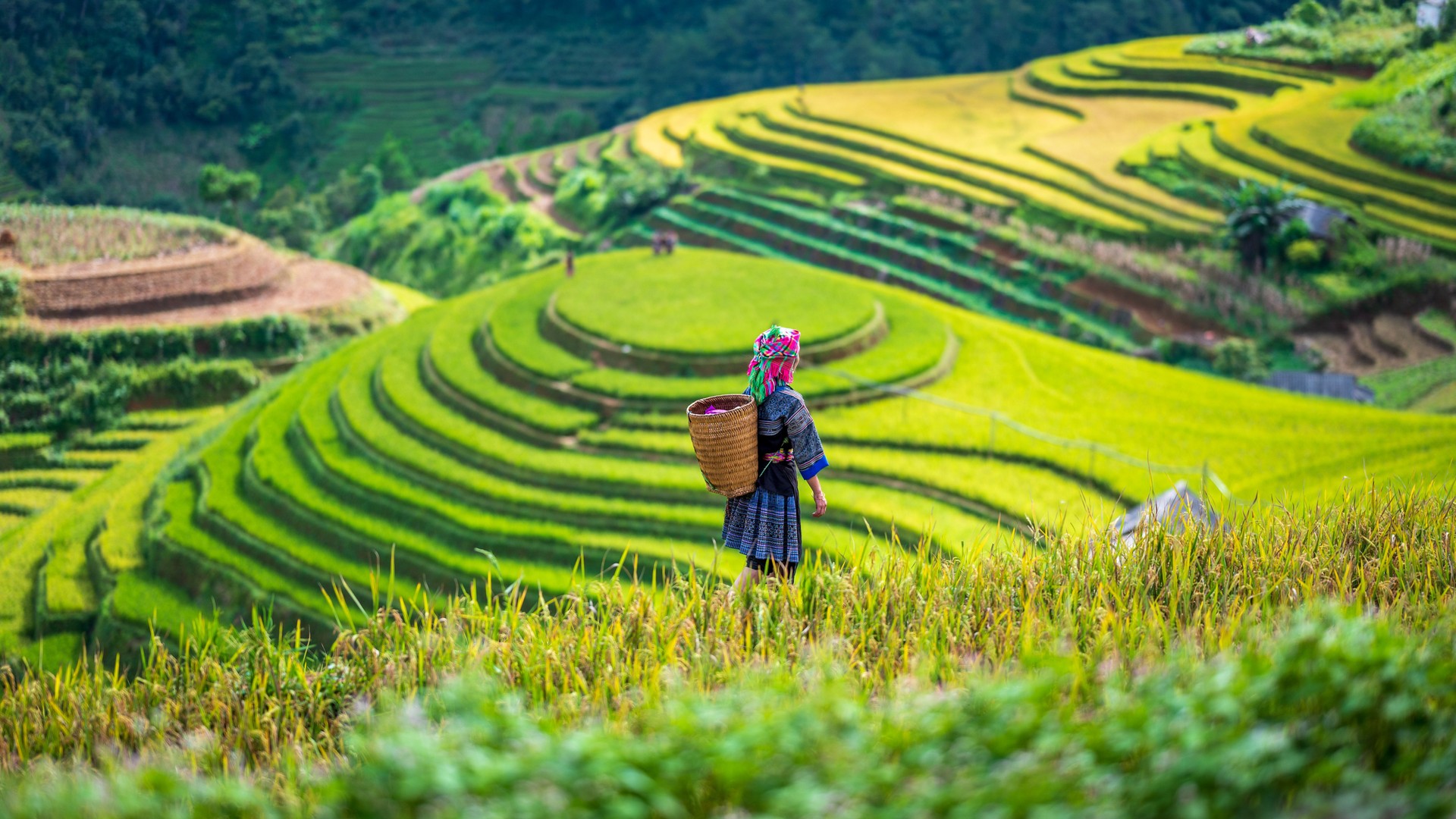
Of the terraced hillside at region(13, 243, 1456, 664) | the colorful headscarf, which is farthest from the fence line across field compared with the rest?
the colorful headscarf

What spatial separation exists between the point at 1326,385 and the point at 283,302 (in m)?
21.1

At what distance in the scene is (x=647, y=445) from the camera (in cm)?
1588

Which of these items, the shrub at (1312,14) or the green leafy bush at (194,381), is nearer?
the green leafy bush at (194,381)

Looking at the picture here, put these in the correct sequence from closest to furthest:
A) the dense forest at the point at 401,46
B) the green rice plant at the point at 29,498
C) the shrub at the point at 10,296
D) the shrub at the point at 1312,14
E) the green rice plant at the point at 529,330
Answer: the green rice plant at the point at 529,330 < the green rice plant at the point at 29,498 < the shrub at the point at 10,296 < the shrub at the point at 1312,14 < the dense forest at the point at 401,46

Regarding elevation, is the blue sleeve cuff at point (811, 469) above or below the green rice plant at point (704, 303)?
above

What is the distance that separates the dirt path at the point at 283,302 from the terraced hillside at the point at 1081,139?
12.0 meters

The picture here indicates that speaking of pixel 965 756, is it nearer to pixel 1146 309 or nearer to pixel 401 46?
pixel 1146 309

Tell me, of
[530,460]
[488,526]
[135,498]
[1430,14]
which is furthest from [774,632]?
[1430,14]

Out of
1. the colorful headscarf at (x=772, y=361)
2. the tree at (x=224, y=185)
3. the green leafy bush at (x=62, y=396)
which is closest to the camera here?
the colorful headscarf at (x=772, y=361)

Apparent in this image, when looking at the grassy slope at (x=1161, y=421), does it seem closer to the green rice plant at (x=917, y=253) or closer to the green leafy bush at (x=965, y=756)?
the green rice plant at (x=917, y=253)

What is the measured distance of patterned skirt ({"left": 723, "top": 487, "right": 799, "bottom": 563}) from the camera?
6441 mm

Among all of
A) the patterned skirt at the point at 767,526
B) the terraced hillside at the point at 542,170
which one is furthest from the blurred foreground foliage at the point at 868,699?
the terraced hillside at the point at 542,170

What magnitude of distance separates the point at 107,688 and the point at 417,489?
375 inches

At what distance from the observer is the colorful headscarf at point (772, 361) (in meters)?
6.17
